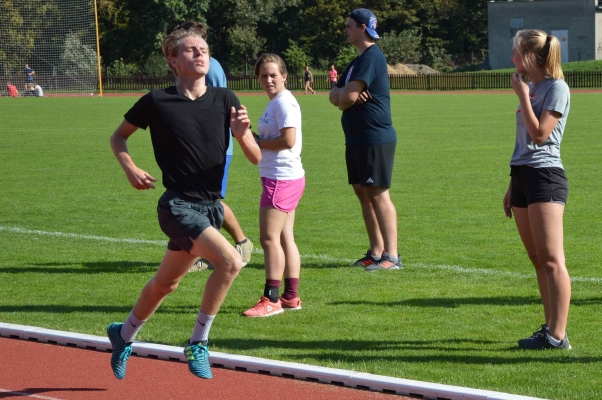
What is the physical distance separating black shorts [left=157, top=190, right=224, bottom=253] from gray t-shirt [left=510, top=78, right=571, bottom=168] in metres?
1.92

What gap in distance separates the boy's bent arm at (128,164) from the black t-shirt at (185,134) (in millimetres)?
83

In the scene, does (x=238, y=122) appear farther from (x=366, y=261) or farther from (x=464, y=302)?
(x=366, y=261)

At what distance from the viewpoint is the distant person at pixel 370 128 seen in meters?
8.59

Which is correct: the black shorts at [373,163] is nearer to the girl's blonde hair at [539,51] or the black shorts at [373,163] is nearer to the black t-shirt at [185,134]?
the girl's blonde hair at [539,51]

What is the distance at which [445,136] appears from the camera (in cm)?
2448

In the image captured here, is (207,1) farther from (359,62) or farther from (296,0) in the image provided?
(359,62)

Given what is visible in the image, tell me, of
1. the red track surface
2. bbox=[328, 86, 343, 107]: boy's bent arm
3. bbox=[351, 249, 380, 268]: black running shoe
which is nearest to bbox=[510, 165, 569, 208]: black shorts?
the red track surface

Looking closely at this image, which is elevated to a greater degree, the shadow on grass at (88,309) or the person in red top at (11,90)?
the person in red top at (11,90)

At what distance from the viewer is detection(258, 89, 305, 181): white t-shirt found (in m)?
7.05

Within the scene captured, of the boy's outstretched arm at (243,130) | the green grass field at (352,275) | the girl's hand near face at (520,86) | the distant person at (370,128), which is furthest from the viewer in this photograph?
the distant person at (370,128)

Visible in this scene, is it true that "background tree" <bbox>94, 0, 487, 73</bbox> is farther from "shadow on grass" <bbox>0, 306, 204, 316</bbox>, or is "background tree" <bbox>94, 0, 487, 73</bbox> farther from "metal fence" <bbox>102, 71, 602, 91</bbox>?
"shadow on grass" <bbox>0, 306, 204, 316</bbox>

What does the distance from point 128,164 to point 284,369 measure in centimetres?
149

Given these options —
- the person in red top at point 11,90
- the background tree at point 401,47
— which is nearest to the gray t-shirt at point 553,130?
the person in red top at point 11,90


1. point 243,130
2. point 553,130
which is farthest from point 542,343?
point 243,130
